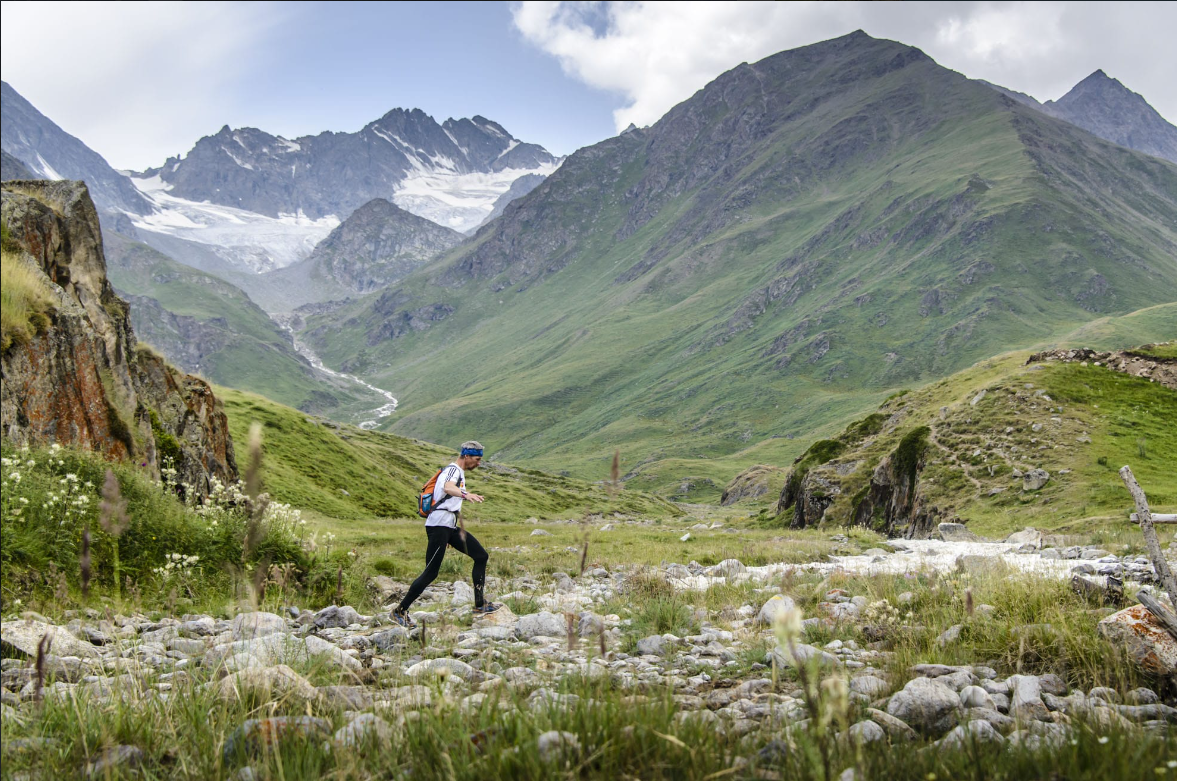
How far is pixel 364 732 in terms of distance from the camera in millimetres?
4465

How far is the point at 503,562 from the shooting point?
23234 mm

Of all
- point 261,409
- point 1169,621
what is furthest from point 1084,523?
point 261,409

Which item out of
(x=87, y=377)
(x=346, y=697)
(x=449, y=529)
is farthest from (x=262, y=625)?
(x=87, y=377)

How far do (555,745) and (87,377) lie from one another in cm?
1921

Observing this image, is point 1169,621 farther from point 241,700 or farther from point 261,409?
point 261,409

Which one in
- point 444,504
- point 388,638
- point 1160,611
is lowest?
point 388,638

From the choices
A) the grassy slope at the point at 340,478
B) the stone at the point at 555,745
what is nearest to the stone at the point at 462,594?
the stone at the point at 555,745

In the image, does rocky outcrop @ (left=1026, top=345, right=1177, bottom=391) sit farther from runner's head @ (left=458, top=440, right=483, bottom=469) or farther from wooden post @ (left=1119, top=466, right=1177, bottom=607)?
runner's head @ (left=458, top=440, right=483, bottom=469)

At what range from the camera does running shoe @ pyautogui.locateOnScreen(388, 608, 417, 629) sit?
11.0 m

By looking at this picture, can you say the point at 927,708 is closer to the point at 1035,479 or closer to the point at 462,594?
the point at 462,594

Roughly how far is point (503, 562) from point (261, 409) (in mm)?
58744

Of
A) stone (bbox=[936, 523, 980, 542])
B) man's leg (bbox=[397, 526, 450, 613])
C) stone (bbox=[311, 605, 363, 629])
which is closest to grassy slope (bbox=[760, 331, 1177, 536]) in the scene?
stone (bbox=[936, 523, 980, 542])

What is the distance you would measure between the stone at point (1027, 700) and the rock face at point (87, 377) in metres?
16.5

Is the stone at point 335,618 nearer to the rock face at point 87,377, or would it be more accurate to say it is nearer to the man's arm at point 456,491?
the man's arm at point 456,491
